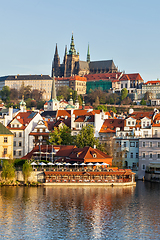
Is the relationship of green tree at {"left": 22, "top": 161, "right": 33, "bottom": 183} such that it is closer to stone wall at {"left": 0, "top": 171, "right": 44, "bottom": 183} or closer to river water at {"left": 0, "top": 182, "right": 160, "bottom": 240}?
stone wall at {"left": 0, "top": 171, "right": 44, "bottom": 183}

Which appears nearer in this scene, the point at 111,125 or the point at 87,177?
the point at 87,177

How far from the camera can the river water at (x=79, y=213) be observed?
149 ft

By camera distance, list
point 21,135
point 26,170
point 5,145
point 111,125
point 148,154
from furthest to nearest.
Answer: point 111,125 < point 21,135 < point 148,154 < point 5,145 < point 26,170

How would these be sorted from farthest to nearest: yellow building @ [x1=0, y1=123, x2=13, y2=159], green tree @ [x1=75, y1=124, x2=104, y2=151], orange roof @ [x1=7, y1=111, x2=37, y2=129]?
orange roof @ [x1=7, y1=111, x2=37, y2=129], green tree @ [x1=75, y1=124, x2=104, y2=151], yellow building @ [x1=0, y1=123, x2=13, y2=159]

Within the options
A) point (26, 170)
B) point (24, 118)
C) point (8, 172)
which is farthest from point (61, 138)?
point (8, 172)

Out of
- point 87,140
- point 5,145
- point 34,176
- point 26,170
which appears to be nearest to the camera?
point 26,170

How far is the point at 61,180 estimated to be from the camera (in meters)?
74.8

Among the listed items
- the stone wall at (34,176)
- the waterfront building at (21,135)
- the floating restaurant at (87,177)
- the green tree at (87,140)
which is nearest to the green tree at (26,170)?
the stone wall at (34,176)

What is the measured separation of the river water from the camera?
1786 inches

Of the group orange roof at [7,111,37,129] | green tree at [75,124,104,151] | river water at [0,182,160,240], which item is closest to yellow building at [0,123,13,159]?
orange roof at [7,111,37,129]

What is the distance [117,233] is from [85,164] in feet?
106

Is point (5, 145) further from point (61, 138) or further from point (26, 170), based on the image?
point (61, 138)

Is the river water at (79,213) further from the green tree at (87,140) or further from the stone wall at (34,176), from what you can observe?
the green tree at (87,140)

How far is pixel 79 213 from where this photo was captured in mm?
53875
